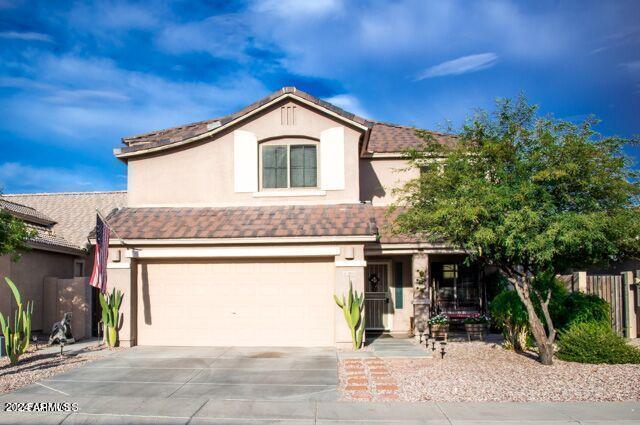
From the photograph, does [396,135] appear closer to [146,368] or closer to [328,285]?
[328,285]

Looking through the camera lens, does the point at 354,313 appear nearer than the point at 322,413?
No

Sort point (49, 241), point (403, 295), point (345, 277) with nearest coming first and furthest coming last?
point (345, 277) → point (403, 295) → point (49, 241)

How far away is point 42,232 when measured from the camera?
2022 cm

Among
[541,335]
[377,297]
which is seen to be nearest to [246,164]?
[377,297]

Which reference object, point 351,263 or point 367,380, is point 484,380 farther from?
point 351,263

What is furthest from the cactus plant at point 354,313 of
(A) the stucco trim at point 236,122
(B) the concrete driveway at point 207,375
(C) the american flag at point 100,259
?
(C) the american flag at point 100,259

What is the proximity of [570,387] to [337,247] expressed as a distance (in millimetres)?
6582

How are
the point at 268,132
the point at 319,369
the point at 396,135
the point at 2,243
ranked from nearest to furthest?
the point at 319,369 → the point at 2,243 → the point at 268,132 → the point at 396,135

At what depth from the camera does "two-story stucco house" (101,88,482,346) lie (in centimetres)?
1535

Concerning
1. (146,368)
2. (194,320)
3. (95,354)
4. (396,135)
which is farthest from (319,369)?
(396,135)

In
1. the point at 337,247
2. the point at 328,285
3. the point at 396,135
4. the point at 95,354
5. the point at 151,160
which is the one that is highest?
the point at 396,135

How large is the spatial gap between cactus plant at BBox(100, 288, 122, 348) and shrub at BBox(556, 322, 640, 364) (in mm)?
10808

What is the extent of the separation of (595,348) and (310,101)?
31.7 ft

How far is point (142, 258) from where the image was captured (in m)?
15.6
